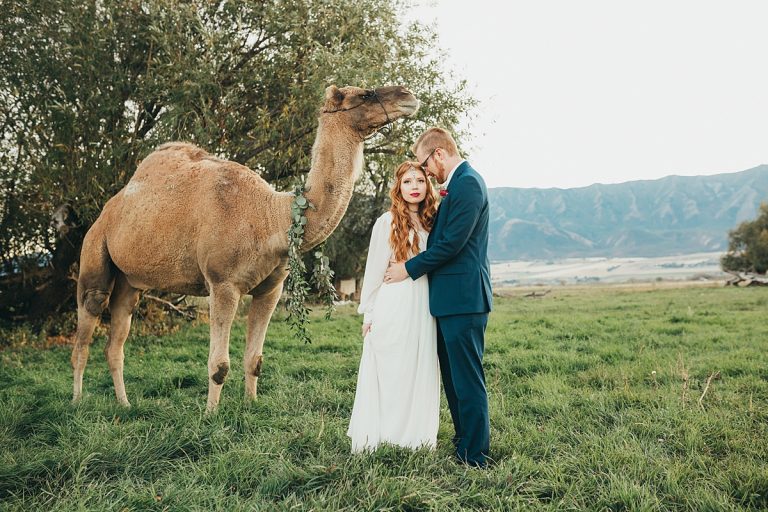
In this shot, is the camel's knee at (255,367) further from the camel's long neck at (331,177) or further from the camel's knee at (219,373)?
the camel's long neck at (331,177)

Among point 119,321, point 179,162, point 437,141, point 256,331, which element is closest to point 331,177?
point 437,141

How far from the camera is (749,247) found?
1745 inches

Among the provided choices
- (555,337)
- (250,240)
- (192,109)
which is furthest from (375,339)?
(555,337)

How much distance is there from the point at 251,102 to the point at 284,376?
237 inches

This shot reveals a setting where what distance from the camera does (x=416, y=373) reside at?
4.39 m

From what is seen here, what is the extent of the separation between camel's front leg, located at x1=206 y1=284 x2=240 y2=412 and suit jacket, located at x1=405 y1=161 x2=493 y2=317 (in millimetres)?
2132

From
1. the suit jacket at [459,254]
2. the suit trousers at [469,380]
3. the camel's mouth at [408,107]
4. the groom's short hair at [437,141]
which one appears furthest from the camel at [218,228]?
the suit trousers at [469,380]

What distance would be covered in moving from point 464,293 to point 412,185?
96 centimetres

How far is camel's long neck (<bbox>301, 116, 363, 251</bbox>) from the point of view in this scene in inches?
209

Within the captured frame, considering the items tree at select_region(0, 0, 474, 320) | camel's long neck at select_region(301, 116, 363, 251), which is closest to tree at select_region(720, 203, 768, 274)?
tree at select_region(0, 0, 474, 320)

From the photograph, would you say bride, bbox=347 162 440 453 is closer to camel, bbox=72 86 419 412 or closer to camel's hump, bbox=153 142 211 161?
camel, bbox=72 86 419 412

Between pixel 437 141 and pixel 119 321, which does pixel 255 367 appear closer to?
pixel 119 321

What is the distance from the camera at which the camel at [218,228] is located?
5332 millimetres

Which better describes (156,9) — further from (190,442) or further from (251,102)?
(190,442)
